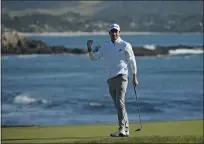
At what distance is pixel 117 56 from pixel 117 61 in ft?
0.16

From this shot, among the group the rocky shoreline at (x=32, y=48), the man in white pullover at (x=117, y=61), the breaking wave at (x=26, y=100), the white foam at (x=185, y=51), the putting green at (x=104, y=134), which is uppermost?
the rocky shoreline at (x=32, y=48)

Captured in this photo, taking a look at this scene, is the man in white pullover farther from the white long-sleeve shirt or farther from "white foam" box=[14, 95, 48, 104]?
"white foam" box=[14, 95, 48, 104]

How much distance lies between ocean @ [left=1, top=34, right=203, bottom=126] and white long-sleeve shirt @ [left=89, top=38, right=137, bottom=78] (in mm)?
12463

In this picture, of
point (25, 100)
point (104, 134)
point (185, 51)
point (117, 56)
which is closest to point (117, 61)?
point (117, 56)

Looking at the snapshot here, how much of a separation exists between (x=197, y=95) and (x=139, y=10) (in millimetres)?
7775

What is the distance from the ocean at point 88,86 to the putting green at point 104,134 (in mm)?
10296

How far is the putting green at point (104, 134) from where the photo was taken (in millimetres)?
6262

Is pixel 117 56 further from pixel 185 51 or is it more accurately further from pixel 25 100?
pixel 185 51

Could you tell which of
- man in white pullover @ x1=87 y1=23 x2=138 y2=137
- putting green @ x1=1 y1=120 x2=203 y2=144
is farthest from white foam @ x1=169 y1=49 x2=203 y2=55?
man in white pullover @ x1=87 y1=23 x2=138 y2=137

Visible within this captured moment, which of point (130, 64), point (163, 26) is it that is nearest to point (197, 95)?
point (163, 26)

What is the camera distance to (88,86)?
23438mm

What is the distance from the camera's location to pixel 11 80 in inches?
965

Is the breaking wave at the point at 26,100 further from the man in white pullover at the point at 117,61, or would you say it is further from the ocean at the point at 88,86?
the man in white pullover at the point at 117,61

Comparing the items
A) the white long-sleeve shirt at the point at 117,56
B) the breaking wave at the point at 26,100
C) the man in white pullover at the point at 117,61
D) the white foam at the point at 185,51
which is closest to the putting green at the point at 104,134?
the man in white pullover at the point at 117,61
